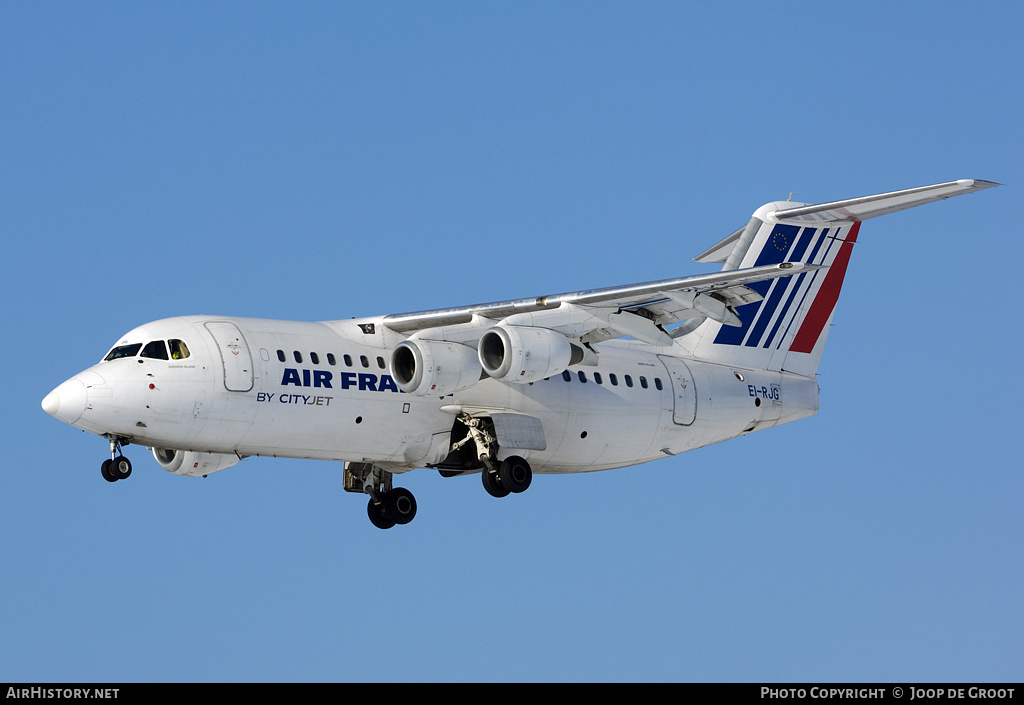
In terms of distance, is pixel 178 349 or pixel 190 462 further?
pixel 190 462

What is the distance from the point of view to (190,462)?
2253 centimetres

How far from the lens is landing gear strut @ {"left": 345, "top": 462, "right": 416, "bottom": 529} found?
22641mm

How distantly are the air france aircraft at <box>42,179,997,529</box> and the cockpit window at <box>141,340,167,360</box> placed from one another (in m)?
0.03

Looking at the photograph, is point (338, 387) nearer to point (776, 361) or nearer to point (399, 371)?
point (399, 371)

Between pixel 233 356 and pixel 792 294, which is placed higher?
pixel 792 294

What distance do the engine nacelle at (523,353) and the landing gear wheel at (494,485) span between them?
1588mm

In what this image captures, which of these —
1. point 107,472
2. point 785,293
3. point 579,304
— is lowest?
point 107,472

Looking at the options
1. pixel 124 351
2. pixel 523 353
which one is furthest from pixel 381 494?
pixel 124 351

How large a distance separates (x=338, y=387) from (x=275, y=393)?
932mm

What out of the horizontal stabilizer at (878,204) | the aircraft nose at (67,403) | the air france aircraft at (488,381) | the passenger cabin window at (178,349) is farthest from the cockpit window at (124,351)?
the horizontal stabilizer at (878,204)

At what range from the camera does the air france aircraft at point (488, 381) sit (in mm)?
19531

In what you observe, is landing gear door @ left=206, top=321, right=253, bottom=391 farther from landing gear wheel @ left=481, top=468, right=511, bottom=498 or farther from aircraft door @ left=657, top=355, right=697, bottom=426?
aircraft door @ left=657, top=355, right=697, bottom=426

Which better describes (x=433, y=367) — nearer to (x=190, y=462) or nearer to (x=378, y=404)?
(x=378, y=404)

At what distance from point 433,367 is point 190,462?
14.6ft
